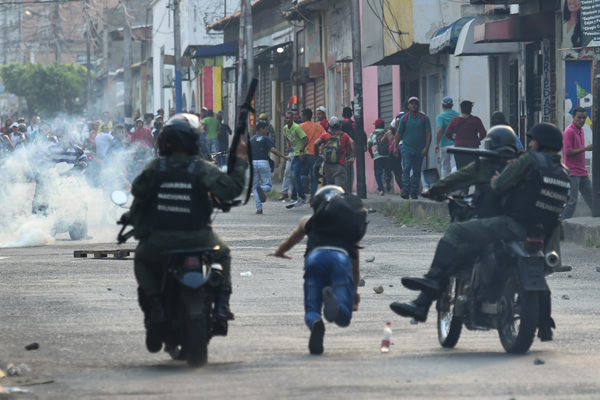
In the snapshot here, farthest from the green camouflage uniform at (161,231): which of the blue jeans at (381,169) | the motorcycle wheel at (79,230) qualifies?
the blue jeans at (381,169)

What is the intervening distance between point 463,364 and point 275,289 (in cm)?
496

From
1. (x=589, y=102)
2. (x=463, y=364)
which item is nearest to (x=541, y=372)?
(x=463, y=364)

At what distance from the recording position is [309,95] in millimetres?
45125

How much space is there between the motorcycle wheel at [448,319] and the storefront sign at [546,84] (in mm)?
15233

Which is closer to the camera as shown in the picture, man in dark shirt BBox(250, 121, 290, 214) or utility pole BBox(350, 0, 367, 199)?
man in dark shirt BBox(250, 121, 290, 214)

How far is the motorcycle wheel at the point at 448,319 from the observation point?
9320 millimetres

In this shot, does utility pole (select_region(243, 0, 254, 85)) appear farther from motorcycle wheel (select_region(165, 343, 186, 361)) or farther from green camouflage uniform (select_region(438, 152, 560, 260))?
motorcycle wheel (select_region(165, 343, 186, 361))

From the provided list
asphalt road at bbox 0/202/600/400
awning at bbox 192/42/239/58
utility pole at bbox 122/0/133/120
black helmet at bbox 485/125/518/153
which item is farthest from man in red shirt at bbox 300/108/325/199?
utility pole at bbox 122/0/133/120

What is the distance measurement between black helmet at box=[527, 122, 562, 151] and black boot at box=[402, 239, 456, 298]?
0.84m

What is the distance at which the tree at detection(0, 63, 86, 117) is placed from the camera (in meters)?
108

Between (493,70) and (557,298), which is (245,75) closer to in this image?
(493,70)

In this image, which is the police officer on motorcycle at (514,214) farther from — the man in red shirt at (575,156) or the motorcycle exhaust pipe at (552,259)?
the man in red shirt at (575,156)

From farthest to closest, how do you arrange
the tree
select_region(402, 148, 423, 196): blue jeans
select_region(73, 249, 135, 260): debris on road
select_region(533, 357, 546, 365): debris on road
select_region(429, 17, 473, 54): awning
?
the tree < select_region(429, 17, 473, 54): awning < select_region(402, 148, 423, 196): blue jeans < select_region(73, 249, 135, 260): debris on road < select_region(533, 357, 546, 365): debris on road

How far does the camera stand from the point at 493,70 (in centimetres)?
2872
